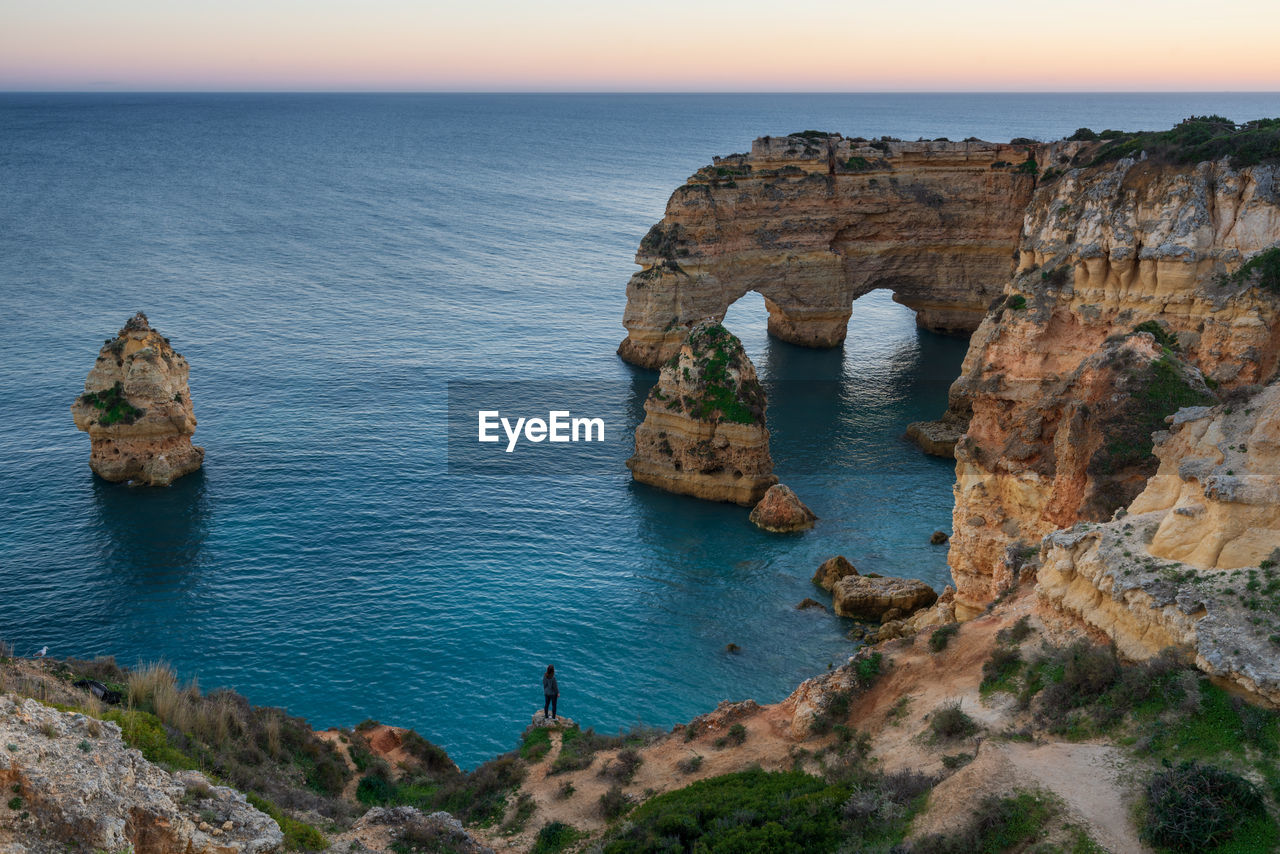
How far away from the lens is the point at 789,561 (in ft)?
160

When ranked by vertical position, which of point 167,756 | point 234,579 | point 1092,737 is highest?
point 1092,737

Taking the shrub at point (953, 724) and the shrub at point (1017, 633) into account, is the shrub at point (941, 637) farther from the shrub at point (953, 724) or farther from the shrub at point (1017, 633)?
the shrub at point (953, 724)

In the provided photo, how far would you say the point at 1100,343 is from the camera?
39.5 metres

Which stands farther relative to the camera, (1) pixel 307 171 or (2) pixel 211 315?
(1) pixel 307 171

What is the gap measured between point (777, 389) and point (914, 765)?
57080mm

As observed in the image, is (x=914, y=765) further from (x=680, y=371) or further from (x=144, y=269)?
(x=144, y=269)

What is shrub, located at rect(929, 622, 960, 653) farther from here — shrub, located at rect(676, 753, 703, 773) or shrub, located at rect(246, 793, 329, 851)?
shrub, located at rect(246, 793, 329, 851)

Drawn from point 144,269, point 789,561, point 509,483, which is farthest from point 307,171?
point 789,561

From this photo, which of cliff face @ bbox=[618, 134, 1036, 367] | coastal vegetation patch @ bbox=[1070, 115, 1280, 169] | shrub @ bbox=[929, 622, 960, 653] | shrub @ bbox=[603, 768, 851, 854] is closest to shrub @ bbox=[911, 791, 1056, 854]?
shrub @ bbox=[603, 768, 851, 854]

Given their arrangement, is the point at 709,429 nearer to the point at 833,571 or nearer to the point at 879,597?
the point at 833,571

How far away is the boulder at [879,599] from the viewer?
42875mm

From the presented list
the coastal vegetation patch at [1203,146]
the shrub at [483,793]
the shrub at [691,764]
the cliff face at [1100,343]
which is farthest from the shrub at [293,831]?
the coastal vegetation patch at [1203,146]

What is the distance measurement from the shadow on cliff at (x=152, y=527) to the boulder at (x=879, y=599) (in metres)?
30.9

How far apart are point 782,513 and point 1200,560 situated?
3169 cm
